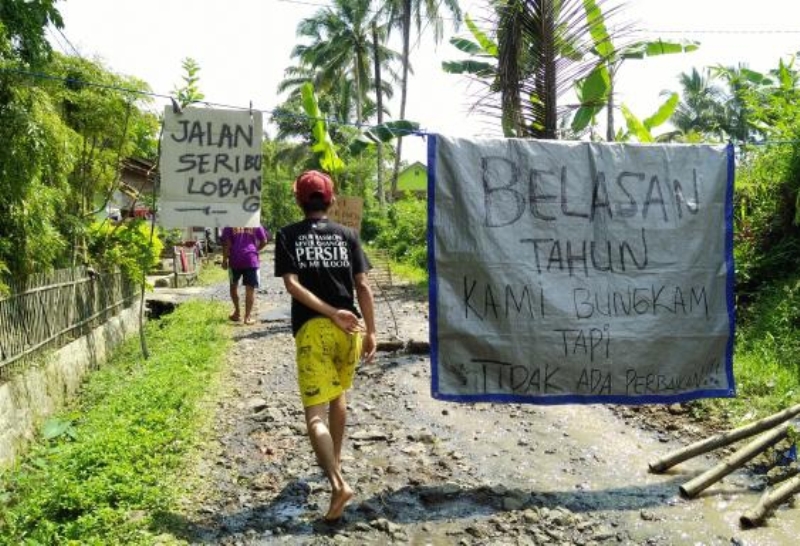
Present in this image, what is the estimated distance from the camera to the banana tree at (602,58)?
20.1 ft

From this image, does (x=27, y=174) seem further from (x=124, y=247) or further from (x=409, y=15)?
(x=409, y=15)

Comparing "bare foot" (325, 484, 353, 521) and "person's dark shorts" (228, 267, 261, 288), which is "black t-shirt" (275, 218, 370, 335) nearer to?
"bare foot" (325, 484, 353, 521)

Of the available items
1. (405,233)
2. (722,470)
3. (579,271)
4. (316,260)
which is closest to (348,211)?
(579,271)

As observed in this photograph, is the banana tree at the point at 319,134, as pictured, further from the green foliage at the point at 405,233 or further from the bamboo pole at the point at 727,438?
the green foliage at the point at 405,233

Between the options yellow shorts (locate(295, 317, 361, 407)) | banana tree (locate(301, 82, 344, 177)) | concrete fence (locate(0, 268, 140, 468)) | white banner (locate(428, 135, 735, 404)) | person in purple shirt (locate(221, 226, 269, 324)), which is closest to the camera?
yellow shorts (locate(295, 317, 361, 407))

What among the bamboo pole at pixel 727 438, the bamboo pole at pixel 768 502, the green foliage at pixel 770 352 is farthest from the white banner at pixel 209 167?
the green foliage at pixel 770 352

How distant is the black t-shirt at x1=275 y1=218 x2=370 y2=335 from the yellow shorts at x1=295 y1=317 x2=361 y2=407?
8 centimetres

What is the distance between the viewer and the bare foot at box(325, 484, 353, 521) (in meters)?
3.46

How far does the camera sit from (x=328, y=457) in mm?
3436

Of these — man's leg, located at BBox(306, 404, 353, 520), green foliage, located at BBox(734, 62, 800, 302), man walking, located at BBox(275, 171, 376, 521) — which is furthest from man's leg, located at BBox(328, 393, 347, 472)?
green foliage, located at BBox(734, 62, 800, 302)

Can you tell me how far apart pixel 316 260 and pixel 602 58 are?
408 cm

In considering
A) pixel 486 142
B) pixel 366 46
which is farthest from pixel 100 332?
pixel 366 46

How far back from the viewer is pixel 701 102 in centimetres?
4388

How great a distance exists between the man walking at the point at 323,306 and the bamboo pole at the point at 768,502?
2.04 m
